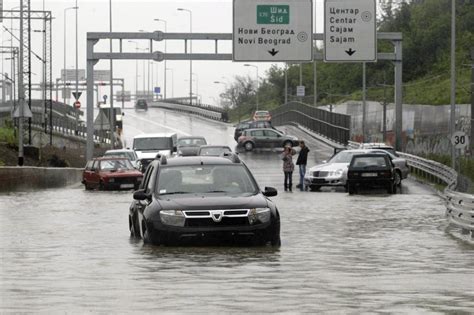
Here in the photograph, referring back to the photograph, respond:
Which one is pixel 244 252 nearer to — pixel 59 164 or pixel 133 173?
pixel 133 173

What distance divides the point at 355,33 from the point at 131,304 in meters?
39.8

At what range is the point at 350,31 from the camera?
165 feet

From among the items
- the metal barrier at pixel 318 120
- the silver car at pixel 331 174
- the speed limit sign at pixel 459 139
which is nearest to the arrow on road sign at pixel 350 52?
the silver car at pixel 331 174

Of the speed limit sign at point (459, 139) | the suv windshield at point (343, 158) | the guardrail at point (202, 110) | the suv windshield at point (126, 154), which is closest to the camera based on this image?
the speed limit sign at point (459, 139)

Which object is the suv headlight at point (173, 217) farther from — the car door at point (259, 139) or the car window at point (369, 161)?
the car door at point (259, 139)

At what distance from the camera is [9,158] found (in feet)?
184

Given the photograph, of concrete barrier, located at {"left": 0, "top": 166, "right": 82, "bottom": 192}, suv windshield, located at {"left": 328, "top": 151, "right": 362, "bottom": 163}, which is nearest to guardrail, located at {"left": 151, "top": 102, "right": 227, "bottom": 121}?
concrete barrier, located at {"left": 0, "top": 166, "right": 82, "bottom": 192}

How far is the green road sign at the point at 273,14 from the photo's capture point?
49.6m

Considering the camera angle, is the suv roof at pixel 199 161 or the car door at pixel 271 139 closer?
the suv roof at pixel 199 161

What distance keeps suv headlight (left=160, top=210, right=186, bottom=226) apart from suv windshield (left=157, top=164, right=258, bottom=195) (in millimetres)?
977

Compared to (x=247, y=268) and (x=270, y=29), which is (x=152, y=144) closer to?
(x=270, y=29)

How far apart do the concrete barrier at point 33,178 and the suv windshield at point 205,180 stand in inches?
993

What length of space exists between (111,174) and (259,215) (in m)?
27.8

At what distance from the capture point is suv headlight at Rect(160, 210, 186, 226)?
1733 centimetres
